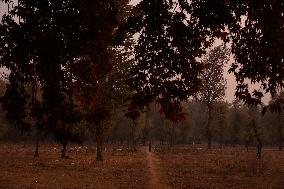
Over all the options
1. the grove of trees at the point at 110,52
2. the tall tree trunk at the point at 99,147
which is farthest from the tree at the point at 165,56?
the tall tree trunk at the point at 99,147

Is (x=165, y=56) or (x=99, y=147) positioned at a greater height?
(x=165, y=56)

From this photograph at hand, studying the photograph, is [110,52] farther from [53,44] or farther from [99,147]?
[99,147]

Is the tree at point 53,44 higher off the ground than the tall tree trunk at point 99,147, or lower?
higher

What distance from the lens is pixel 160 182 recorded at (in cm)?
2175

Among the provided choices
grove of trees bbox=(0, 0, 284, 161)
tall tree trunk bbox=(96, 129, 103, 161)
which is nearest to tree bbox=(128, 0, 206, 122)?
grove of trees bbox=(0, 0, 284, 161)

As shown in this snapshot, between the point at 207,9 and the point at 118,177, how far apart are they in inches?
712

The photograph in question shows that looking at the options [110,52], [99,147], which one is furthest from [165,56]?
[99,147]

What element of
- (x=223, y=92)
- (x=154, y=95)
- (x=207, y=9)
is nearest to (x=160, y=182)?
(x=154, y=95)

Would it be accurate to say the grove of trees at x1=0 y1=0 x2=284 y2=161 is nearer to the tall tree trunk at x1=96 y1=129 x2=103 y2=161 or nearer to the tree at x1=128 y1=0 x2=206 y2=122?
the tree at x1=128 y1=0 x2=206 y2=122

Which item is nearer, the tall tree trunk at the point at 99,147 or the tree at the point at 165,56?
the tree at the point at 165,56

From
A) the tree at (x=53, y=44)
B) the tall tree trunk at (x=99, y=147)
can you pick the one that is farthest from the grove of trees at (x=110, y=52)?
the tall tree trunk at (x=99, y=147)

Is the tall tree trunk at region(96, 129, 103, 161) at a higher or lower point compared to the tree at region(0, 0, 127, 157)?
lower

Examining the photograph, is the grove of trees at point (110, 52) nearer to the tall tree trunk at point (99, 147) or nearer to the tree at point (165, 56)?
the tree at point (165, 56)

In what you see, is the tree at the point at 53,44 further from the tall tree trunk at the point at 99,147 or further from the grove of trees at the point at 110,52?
the tall tree trunk at the point at 99,147
